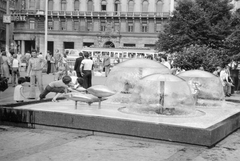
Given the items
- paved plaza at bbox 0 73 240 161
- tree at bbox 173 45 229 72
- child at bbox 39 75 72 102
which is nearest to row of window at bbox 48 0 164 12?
tree at bbox 173 45 229 72

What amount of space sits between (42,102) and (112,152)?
4204mm

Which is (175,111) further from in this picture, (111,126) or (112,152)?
(112,152)

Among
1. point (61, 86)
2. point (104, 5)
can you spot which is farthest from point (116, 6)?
point (61, 86)

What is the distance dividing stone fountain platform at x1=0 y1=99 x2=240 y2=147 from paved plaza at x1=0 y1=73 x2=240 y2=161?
0.12m

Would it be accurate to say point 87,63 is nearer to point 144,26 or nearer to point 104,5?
point 144,26

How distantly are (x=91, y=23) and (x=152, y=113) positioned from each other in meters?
52.4

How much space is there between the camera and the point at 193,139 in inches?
260

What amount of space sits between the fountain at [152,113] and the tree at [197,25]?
2819cm

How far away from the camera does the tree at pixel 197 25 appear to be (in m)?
38.1

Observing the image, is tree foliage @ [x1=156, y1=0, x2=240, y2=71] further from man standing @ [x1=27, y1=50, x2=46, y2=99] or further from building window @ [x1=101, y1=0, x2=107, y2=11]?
man standing @ [x1=27, y1=50, x2=46, y2=99]

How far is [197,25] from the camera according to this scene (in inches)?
1526

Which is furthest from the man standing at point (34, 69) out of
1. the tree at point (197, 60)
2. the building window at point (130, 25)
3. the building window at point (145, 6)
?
the building window at point (145, 6)

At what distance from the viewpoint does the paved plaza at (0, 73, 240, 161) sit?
5.93 metres

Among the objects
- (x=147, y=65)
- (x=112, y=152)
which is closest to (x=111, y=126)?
(x=112, y=152)
